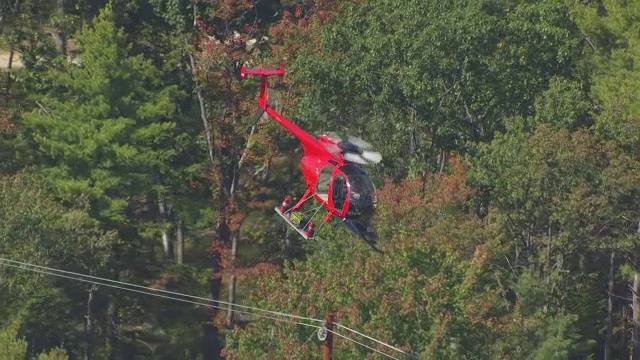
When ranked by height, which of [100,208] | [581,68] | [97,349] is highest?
[581,68]

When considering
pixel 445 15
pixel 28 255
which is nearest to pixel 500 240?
pixel 445 15

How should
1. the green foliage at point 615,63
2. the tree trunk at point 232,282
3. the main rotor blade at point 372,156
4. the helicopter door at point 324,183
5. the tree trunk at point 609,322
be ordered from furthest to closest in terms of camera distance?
the tree trunk at point 232,282 → the tree trunk at point 609,322 → the green foliage at point 615,63 → the helicopter door at point 324,183 → the main rotor blade at point 372,156

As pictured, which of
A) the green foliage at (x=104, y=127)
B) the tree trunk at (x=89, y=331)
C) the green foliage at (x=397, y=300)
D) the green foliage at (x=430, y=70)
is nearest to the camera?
the green foliage at (x=397, y=300)

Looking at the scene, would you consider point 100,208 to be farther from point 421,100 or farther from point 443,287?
point 443,287

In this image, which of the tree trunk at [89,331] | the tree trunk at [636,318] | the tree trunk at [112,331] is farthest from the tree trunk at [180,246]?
the tree trunk at [636,318]

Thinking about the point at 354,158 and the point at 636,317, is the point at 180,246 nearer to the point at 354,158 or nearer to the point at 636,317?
the point at 636,317

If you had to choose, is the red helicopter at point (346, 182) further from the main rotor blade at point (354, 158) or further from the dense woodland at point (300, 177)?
the dense woodland at point (300, 177)

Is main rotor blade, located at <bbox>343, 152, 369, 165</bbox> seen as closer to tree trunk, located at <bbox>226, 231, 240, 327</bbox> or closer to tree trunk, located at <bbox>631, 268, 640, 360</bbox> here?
tree trunk, located at <bbox>631, 268, 640, 360</bbox>
